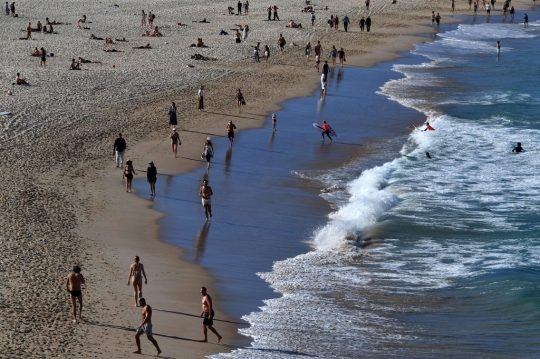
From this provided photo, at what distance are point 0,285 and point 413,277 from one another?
9137 mm

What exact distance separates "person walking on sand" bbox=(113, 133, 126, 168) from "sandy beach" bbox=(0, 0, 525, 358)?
1.38ft

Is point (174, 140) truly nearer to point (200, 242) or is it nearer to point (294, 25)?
point (200, 242)

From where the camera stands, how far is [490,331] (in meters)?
18.6

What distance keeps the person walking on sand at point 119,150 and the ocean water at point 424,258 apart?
5.55 metres

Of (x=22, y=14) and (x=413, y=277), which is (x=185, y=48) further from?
(x=413, y=277)

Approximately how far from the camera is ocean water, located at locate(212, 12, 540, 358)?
17.8 meters

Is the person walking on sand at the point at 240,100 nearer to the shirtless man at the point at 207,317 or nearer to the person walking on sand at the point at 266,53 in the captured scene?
the person walking on sand at the point at 266,53

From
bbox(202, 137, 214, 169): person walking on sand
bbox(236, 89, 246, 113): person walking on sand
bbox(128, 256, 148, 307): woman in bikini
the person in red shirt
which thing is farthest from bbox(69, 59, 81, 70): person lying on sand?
bbox(128, 256, 148, 307): woman in bikini

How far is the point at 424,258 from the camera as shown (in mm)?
22672

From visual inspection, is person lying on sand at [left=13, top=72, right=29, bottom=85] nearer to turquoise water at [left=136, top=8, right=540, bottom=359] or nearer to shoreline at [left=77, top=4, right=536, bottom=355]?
shoreline at [left=77, top=4, right=536, bottom=355]

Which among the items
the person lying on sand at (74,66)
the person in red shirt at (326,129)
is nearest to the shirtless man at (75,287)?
the person in red shirt at (326,129)

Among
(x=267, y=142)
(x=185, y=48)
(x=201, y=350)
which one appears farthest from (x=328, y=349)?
(x=185, y=48)

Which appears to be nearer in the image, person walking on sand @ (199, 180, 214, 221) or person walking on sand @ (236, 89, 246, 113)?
person walking on sand @ (199, 180, 214, 221)

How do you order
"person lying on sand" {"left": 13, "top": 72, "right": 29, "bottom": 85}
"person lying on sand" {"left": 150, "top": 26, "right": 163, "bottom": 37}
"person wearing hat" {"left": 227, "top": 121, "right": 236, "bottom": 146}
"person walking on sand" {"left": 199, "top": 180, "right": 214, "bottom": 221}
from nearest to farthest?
1. "person walking on sand" {"left": 199, "top": 180, "right": 214, "bottom": 221}
2. "person wearing hat" {"left": 227, "top": 121, "right": 236, "bottom": 146}
3. "person lying on sand" {"left": 13, "top": 72, "right": 29, "bottom": 85}
4. "person lying on sand" {"left": 150, "top": 26, "right": 163, "bottom": 37}
